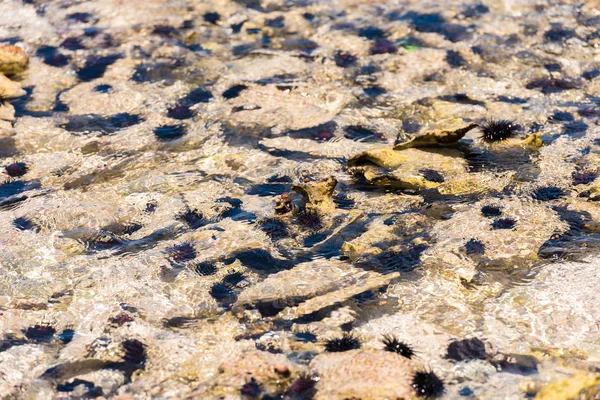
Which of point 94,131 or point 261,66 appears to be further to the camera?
point 261,66

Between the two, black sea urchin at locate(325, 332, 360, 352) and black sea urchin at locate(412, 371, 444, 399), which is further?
black sea urchin at locate(325, 332, 360, 352)

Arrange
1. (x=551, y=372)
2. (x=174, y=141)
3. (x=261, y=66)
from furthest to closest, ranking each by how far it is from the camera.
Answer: (x=261, y=66) < (x=174, y=141) < (x=551, y=372)

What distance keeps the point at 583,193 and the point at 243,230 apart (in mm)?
4991

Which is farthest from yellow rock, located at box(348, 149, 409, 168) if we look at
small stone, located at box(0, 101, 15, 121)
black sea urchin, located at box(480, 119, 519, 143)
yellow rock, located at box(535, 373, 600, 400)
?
small stone, located at box(0, 101, 15, 121)

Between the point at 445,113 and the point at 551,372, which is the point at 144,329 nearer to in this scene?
the point at 551,372

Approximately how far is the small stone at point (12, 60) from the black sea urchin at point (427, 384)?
36.7 ft

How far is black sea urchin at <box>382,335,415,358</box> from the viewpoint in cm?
755

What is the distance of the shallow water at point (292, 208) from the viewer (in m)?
7.69

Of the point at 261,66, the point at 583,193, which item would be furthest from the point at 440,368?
the point at 261,66

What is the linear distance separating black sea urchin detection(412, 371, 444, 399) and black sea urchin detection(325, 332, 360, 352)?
0.84m

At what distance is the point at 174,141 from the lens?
12.4 meters

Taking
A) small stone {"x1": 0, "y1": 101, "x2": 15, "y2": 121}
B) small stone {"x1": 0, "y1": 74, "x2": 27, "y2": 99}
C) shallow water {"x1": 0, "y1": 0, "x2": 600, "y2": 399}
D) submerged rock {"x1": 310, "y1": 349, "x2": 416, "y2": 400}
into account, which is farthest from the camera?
small stone {"x1": 0, "y1": 74, "x2": 27, "y2": 99}

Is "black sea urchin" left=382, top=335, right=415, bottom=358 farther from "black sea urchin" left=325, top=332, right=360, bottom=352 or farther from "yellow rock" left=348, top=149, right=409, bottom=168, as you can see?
"yellow rock" left=348, top=149, right=409, bottom=168

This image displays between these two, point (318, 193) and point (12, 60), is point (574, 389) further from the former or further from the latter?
point (12, 60)
